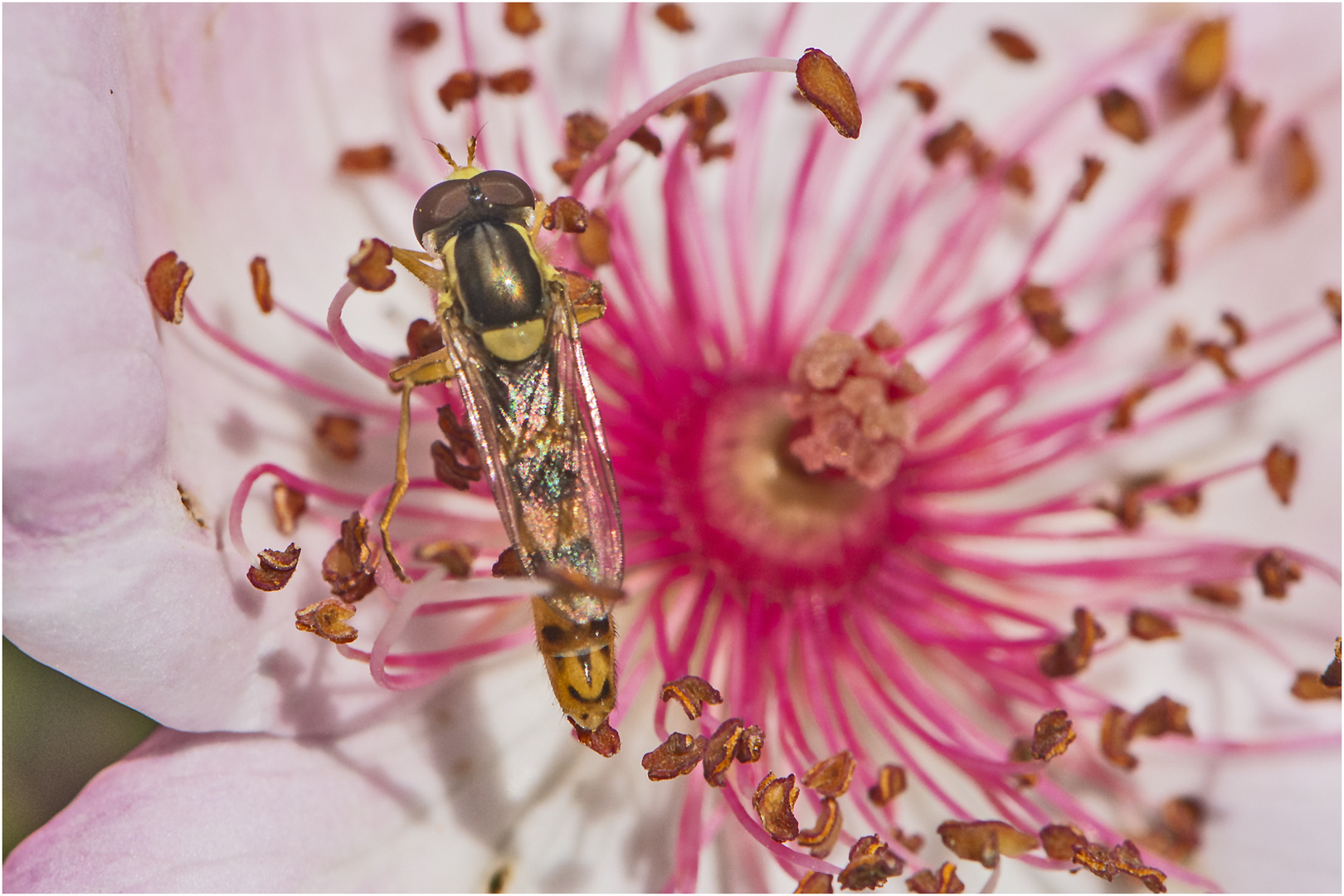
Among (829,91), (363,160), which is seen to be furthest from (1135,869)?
(363,160)

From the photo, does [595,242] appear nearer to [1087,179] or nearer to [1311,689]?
[1087,179]

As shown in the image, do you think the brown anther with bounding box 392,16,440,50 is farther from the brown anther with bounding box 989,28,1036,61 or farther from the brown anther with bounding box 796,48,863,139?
the brown anther with bounding box 989,28,1036,61

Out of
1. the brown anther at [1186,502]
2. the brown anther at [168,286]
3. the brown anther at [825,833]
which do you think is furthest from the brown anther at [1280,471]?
the brown anther at [168,286]

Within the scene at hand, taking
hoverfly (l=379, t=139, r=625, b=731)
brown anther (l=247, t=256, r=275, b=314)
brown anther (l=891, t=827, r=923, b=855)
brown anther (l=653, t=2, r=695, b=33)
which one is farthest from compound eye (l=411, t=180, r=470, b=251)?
brown anther (l=891, t=827, r=923, b=855)

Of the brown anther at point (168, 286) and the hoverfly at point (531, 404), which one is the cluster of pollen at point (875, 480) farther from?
the brown anther at point (168, 286)

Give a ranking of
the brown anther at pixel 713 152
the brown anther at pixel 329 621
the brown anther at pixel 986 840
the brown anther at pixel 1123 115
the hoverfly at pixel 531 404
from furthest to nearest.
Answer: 1. the brown anther at pixel 1123 115
2. the brown anther at pixel 713 152
3. the brown anther at pixel 986 840
4. the brown anther at pixel 329 621
5. the hoverfly at pixel 531 404

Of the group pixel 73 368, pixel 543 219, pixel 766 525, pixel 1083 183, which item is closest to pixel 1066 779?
pixel 766 525
